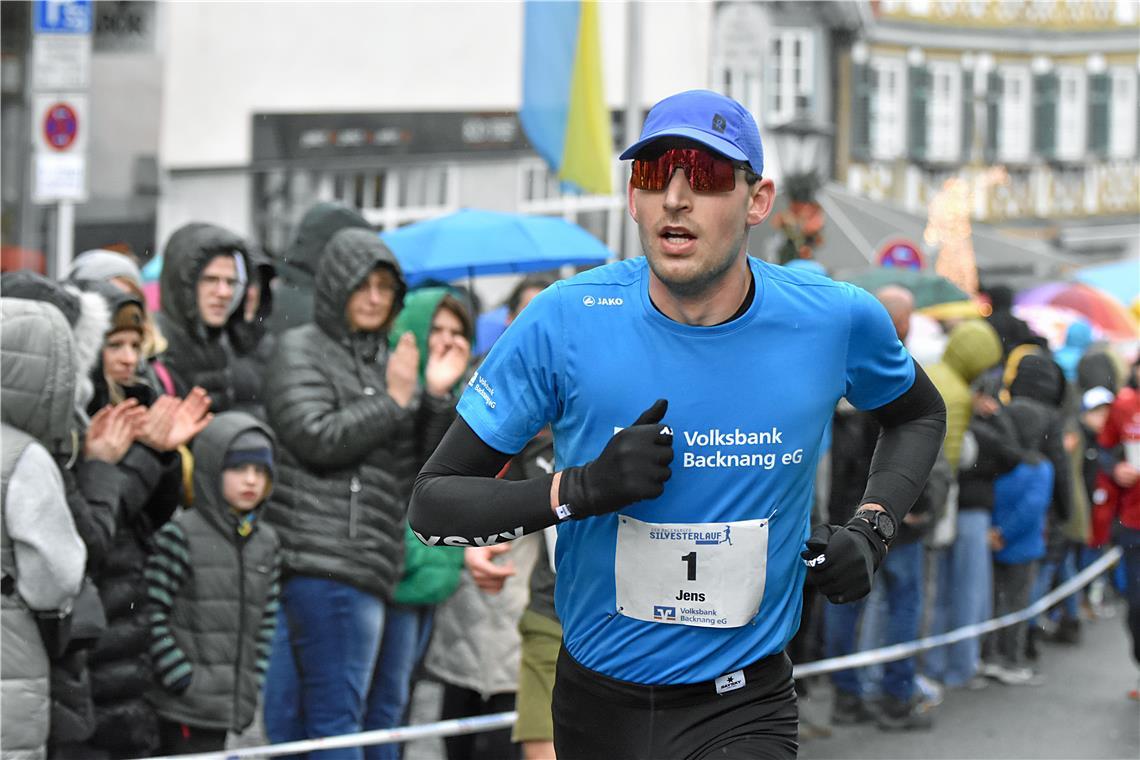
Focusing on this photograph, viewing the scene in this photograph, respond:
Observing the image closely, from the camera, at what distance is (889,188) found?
160 feet

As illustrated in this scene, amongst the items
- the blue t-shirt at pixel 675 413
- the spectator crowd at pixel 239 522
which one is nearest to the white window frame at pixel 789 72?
the spectator crowd at pixel 239 522

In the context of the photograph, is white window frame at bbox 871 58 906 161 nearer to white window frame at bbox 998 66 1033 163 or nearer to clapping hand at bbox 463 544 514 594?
white window frame at bbox 998 66 1033 163

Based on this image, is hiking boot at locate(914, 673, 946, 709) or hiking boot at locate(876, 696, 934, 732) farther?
hiking boot at locate(914, 673, 946, 709)

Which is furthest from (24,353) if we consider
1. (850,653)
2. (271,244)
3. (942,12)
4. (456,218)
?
(942,12)

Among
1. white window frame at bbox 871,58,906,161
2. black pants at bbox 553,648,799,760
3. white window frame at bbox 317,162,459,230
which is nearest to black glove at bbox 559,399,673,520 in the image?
black pants at bbox 553,648,799,760

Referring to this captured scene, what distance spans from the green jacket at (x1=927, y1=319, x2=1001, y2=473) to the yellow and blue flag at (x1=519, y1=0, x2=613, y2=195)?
2.47 metres

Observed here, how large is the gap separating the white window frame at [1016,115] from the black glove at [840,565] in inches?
2028

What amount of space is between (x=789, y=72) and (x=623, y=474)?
40.1 m

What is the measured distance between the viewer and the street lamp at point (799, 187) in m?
14.6

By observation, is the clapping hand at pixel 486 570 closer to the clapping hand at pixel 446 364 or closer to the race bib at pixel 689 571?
the clapping hand at pixel 446 364

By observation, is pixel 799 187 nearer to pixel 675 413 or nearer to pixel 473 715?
pixel 473 715

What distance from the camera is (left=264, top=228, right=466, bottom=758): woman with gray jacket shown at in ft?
21.4

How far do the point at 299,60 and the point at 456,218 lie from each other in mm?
11920

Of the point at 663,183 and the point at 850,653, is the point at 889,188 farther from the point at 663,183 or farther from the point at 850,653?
the point at 663,183
